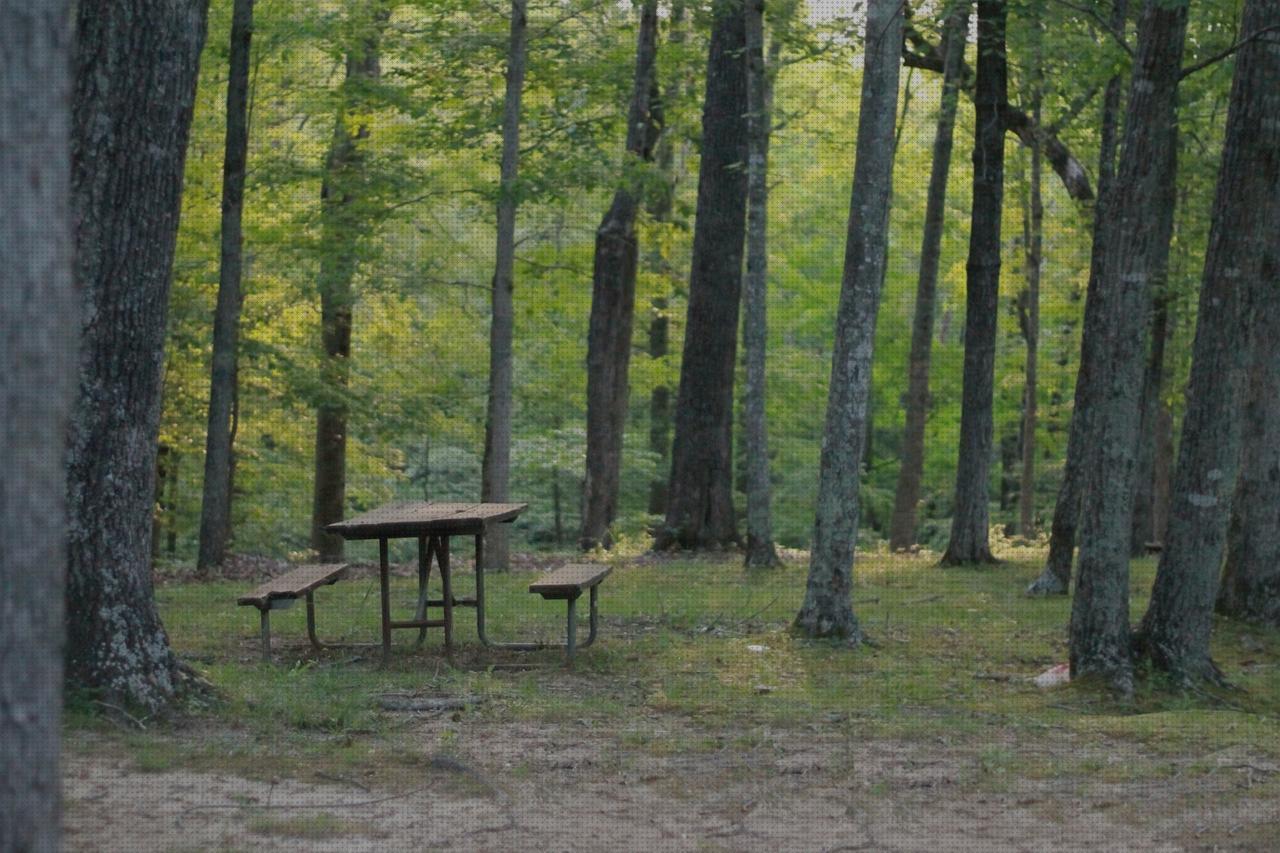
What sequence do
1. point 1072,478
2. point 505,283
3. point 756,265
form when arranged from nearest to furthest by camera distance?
1. point 1072,478
2. point 756,265
3. point 505,283

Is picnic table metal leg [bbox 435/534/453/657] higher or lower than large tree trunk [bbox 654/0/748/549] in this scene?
lower

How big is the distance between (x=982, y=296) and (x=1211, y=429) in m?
6.88

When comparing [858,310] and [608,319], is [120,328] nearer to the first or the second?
[858,310]

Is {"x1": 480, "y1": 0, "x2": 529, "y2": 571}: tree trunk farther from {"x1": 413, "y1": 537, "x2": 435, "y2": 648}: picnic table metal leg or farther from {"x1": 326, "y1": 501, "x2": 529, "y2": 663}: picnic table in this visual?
{"x1": 413, "y1": 537, "x2": 435, "y2": 648}: picnic table metal leg

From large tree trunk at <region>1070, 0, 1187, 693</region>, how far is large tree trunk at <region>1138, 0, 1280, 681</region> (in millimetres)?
373

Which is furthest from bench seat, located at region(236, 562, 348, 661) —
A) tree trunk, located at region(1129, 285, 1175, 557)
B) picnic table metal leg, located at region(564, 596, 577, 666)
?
tree trunk, located at region(1129, 285, 1175, 557)

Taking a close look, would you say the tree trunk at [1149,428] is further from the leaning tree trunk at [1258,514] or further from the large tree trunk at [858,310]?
the large tree trunk at [858,310]

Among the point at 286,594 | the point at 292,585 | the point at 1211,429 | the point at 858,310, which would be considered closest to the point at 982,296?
the point at 858,310

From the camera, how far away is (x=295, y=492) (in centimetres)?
2427

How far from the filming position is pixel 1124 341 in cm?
791

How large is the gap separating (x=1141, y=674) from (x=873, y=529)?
1113 inches

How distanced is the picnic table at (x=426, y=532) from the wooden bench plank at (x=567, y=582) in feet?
1.51

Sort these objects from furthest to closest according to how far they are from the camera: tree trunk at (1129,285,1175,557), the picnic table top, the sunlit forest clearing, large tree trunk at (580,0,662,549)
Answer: large tree trunk at (580,0,662,549)
tree trunk at (1129,285,1175,557)
the picnic table top
the sunlit forest clearing

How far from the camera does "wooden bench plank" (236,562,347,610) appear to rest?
8.04 meters
